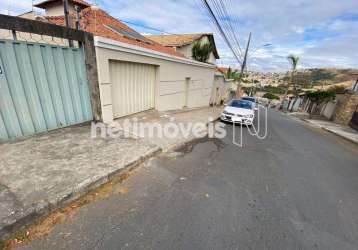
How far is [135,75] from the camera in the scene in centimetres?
673

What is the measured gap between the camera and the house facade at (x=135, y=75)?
17.6ft

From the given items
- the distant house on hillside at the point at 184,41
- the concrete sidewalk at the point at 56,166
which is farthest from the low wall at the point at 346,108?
the concrete sidewalk at the point at 56,166

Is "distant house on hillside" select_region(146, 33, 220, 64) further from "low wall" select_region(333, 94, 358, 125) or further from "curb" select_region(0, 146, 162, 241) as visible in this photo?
"curb" select_region(0, 146, 162, 241)

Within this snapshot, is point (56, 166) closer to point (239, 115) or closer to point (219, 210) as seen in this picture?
point (219, 210)

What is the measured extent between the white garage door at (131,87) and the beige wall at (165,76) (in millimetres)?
295

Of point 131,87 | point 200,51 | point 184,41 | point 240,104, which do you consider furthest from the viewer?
point 184,41

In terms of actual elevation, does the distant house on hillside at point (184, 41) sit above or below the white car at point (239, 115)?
above

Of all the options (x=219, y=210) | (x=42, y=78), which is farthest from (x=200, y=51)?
(x=219, y=210)

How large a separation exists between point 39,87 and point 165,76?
520 centimetres

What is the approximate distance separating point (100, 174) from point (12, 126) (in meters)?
2.52

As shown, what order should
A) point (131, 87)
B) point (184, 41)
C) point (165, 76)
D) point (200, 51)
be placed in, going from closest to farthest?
point (131, 87), point (165, 76), point (200, 51), point (184, 41)

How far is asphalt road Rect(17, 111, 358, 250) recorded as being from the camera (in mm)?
2135

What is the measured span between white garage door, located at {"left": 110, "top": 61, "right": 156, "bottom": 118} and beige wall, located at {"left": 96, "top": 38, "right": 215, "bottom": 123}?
0.29 m

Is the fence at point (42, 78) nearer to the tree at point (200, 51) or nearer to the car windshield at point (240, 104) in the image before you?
the car windshield at point (240, 104)
